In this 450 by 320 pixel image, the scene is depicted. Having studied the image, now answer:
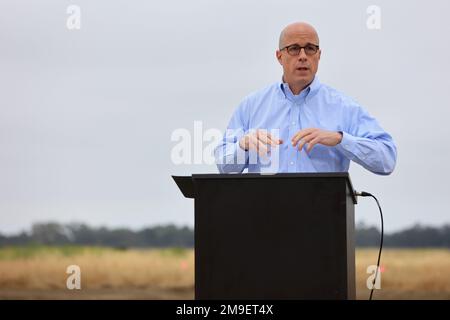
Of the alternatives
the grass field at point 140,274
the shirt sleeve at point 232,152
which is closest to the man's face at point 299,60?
the shirt sleeve at point 232,152

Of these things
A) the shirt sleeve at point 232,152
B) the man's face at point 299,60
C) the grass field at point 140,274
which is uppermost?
the man's face at point 299,60

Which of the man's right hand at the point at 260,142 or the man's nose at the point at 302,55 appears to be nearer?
the man's right hand at the point at 260,142

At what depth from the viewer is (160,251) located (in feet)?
27.5

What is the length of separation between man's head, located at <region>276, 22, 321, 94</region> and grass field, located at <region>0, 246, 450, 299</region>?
138 inches

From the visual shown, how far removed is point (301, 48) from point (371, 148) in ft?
1.89

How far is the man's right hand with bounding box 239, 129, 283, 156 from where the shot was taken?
348 cm

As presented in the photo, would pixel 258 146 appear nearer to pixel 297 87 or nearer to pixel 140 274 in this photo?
pixel 297 87

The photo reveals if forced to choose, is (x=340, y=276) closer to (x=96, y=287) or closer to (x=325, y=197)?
(x=325, y=197)

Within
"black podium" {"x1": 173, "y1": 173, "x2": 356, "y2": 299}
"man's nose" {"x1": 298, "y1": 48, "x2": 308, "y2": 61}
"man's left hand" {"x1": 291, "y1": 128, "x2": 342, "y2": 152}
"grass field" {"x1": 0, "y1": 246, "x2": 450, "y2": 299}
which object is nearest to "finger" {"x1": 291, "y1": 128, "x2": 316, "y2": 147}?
"man's left hand" {"x1": 291, "y1": 128, "x2": 342, "y2": 152}

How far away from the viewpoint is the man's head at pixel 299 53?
3.83m

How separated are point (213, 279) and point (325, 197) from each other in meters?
0.51

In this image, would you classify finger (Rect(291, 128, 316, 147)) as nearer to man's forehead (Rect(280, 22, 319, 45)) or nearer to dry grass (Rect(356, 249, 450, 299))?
man's forehead (Rect(280, 22, 319, 45))

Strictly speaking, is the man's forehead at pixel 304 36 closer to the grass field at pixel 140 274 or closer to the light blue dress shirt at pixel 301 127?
the light blue dress shirt at pixel 301 127
